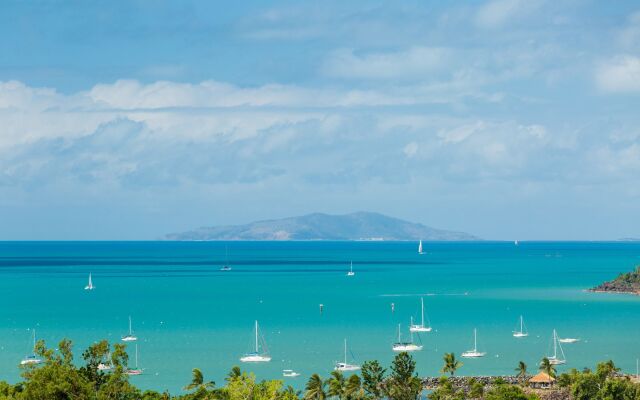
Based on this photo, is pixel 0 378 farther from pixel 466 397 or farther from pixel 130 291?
pixel 130 291

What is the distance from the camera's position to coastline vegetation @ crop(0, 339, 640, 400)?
121 feet

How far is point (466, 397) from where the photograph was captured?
64.8 meters

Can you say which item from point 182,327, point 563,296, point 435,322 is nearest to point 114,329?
point 182,327

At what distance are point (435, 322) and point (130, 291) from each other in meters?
65.6

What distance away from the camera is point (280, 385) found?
46781mm

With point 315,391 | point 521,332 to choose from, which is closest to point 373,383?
point 315,391

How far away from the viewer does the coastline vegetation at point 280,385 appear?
36750 millimetres

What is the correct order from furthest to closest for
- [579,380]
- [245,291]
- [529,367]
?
[245,291] → [529,367] → [579,380]

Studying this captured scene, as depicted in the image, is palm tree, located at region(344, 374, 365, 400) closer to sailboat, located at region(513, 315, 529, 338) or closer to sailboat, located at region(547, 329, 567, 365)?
sailboat, located at region(547, 329, 567, 365)

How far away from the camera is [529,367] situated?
8162 cm

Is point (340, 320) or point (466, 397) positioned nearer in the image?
point (466, 397)

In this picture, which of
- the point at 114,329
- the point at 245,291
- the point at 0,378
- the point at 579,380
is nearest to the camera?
the point at 579,380

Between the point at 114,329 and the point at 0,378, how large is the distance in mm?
31999

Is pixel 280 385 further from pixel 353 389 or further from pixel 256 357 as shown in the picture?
pixel 256 357
